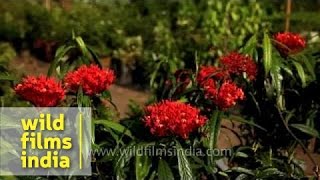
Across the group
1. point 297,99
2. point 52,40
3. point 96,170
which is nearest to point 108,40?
point 52,40

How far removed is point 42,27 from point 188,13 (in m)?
2.56

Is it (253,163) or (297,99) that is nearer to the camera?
(253,163)

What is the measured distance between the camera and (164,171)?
248cm

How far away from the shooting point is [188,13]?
9.12 m

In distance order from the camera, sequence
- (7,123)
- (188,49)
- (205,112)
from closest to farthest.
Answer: (7,123) → (205,112) → (188,49)

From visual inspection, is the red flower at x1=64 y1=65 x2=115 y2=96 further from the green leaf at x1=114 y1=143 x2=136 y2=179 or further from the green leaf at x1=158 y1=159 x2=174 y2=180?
the green leaf at x1=158 y1=159 x2=174 y2=180

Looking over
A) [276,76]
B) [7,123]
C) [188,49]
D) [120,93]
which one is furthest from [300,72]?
[120,93]

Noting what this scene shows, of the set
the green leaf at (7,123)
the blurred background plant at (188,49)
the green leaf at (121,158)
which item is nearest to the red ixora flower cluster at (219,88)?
the blurred background plant at (188,49)

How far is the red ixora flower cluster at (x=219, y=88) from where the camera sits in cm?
271

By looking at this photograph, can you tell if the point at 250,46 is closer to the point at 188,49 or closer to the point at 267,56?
the point at 267,56

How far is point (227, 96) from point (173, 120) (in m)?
0.36

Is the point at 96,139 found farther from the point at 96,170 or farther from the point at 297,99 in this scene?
the point at 297,99

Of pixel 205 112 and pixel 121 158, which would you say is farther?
pixel 205 112

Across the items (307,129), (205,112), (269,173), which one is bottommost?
(269,173)
